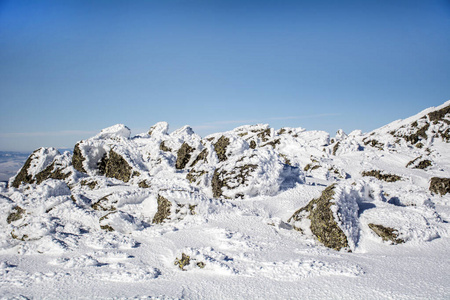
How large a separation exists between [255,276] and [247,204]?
4.84m

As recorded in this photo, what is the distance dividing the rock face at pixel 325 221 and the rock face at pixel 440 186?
9930 millimetres

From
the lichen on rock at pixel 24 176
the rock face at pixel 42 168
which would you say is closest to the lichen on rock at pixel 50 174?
the rock face at pixel 42 168

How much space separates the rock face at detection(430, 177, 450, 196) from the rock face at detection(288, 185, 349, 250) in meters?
9.93

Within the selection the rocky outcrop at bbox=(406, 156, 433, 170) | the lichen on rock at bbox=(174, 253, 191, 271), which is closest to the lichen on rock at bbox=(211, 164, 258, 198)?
the lichen on rock at bbox=(174, 253, 191, 271)

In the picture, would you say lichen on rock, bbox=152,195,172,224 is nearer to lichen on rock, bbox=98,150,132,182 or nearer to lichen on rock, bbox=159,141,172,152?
lichen on rock, bbox=98,150,132,182

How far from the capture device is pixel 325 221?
25.2 feet

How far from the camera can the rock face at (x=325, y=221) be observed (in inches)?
286

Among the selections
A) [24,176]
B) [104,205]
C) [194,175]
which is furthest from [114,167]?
[104,205]

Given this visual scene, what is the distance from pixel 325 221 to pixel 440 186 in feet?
37.1

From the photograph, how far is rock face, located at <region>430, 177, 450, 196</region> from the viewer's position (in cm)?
1450

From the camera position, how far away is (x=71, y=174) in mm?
16688

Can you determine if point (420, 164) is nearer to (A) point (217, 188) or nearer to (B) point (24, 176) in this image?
(A) point (217, 188)

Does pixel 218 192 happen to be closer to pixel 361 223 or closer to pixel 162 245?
pixel 162 245

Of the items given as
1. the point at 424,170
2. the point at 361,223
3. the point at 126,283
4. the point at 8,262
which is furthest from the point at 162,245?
the point at 424,170
